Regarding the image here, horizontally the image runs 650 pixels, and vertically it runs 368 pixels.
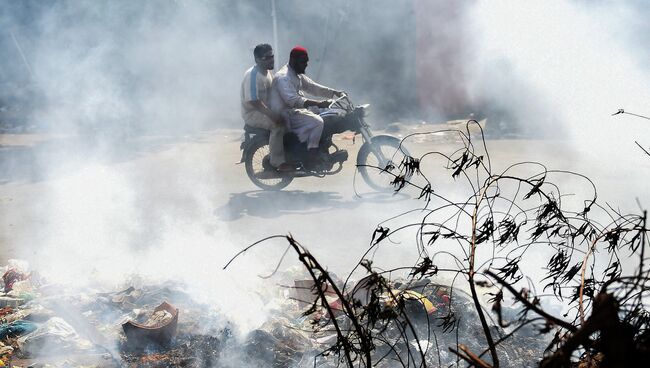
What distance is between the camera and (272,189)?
303 inches

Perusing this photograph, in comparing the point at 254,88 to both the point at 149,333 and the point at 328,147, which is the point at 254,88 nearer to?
the point at 328,147

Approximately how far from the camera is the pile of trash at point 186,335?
11.8 ft

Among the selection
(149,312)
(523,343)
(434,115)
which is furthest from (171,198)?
(434,115)

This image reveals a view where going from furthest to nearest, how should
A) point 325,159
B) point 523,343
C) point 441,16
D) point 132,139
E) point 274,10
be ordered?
point 274,10, point 441,16, point 132,139, point 325,159, point 523,343

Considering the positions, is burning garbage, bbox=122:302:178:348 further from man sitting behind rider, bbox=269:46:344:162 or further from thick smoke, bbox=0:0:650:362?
man sitting behind rider, bbox=269:46:344:162

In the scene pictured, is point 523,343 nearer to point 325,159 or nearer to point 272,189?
point 325,159

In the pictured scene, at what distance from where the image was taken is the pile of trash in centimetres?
359

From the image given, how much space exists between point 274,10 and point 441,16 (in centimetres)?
449

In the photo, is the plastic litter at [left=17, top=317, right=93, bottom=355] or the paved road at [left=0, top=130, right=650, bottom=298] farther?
the paved road at [left=0, top=130, right=650, bottom=298]

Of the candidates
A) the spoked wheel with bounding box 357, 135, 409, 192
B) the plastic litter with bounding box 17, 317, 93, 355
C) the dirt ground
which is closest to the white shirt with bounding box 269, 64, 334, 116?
the spoked wheel with bounding box 357, 135, 409, 192

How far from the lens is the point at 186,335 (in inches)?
154

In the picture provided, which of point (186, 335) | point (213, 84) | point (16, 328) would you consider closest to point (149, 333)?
point (186, 335)

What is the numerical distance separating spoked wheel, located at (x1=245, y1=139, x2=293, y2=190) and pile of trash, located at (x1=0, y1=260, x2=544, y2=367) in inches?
126

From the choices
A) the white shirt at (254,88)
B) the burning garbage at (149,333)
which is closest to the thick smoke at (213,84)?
the burning garbage at (149,333)
